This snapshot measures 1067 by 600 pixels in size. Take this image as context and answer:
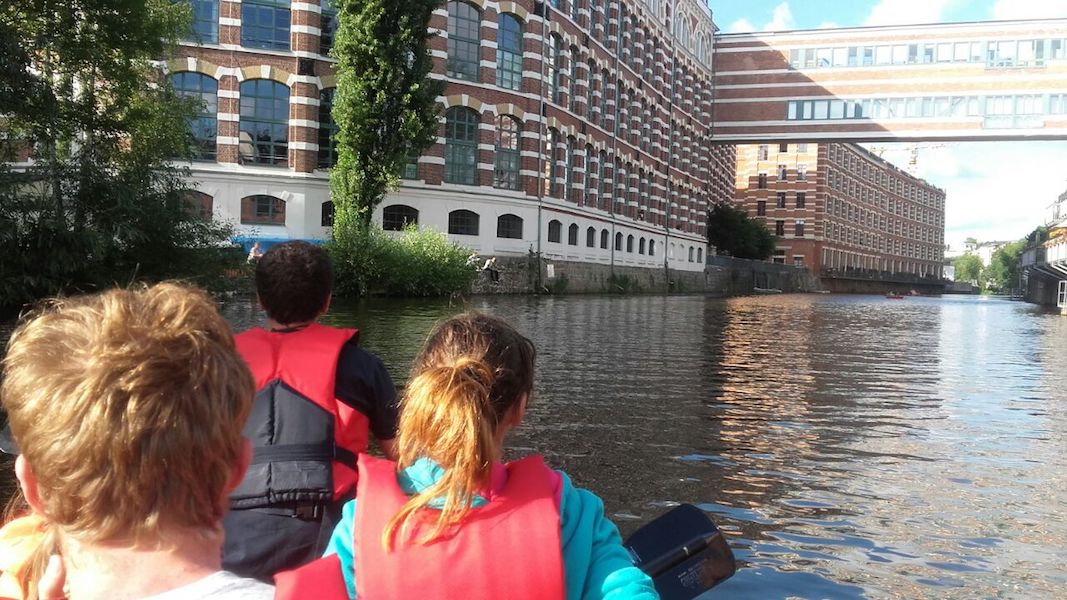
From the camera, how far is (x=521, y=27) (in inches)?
1427

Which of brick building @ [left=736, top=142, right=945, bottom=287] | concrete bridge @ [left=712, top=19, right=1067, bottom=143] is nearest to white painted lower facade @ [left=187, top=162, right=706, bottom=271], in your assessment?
concrete bridge @ [left=712, top=19, right=1067, bottom=143]

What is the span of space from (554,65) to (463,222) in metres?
8.86

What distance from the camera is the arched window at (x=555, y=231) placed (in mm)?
38656

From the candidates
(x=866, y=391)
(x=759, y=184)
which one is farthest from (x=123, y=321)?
(x=759, y=184)

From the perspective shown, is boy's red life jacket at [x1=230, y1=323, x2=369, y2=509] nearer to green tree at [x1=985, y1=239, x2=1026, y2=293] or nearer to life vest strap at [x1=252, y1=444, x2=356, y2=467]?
life vest strap at [x1=252, y1=444, x2=356, y2=467]

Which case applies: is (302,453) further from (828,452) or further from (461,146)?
(461,146)

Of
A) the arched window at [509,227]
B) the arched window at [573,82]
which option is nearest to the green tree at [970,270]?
the arched window at [573,82]

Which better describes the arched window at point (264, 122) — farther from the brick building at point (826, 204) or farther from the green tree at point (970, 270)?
the green tree at point (970, 270)

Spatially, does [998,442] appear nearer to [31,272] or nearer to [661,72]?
[31,272]

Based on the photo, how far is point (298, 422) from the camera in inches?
114

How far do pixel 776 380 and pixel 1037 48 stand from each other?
153 ft

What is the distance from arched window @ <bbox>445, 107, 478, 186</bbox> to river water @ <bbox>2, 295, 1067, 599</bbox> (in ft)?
60.4

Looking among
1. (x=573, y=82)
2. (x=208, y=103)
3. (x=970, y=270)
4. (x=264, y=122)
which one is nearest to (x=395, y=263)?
(x=264, y=122)

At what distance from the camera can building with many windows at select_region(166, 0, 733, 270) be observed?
30.0 metres
